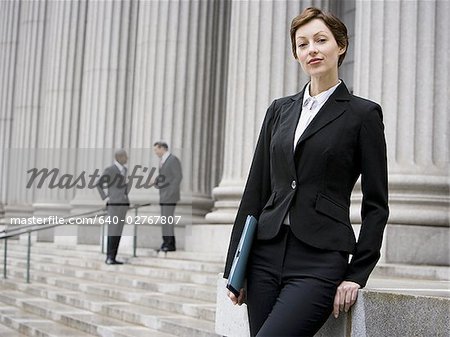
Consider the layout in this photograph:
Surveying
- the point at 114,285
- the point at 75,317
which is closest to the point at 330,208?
the point at 75,317

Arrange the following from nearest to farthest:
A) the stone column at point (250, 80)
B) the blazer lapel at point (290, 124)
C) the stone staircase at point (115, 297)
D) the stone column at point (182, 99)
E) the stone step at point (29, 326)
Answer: the blazer lapel at point (290, 124) < the stone staircase at point (115, 297) < the stone step at point (29, 326) < the stone column at point (250, 80) < the stone column at point (182, 99)

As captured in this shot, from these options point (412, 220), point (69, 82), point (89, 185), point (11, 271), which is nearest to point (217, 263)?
point (412, 220)

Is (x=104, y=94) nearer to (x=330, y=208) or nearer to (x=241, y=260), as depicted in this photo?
(x=241, y=260)

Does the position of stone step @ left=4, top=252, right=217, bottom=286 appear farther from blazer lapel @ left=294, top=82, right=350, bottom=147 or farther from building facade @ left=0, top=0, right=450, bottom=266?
blazer lapel @ left=294, top=82, right=350, bottom=147

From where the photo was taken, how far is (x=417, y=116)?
10250 mm

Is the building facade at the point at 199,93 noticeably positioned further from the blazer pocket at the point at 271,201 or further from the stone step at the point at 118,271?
the blazer pocket at the point at 271,201

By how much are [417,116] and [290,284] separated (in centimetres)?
749

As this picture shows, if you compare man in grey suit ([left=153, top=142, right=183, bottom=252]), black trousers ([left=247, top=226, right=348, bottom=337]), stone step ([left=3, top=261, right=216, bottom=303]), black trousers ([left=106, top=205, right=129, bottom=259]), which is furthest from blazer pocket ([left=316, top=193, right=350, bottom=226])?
man in grey suit ([left=153, top=142, right=183, bottom=252])

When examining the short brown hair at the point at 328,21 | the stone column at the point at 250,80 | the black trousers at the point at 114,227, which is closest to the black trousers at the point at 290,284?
the short brown hair at the point at 328,21

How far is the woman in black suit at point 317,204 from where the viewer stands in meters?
3.14

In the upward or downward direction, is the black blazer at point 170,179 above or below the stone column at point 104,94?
below

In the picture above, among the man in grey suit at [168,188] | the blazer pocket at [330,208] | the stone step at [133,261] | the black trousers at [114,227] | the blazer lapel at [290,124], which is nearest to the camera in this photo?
the blazer pocket at [330,208]

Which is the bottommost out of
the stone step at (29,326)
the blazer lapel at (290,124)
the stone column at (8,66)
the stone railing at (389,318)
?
the stone step at (29,326)

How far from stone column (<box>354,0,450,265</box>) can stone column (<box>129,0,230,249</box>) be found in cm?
671
